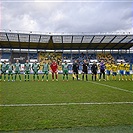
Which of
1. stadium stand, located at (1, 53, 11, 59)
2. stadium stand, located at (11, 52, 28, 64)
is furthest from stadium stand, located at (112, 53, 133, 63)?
stadium stand, located at (1, 53, 11, 59)

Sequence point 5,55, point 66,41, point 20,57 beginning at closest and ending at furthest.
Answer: point 66,41
point 5,55
point 20,57

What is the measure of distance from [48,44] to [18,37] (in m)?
6.80

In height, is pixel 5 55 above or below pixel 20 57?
above

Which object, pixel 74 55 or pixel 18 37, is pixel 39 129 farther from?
pixel 74 55

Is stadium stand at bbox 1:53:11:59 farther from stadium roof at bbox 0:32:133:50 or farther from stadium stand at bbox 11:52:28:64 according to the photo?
stadium roof at bbox 0:32:133:50

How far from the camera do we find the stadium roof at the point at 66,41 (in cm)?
3716

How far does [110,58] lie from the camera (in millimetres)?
44969

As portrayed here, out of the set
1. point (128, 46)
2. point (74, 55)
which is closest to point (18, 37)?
point (74, 55)

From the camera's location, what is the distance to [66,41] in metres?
40.3

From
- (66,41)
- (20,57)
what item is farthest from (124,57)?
(20,57)

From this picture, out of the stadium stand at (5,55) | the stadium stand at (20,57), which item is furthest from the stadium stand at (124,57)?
the stadium stand at (5,55)

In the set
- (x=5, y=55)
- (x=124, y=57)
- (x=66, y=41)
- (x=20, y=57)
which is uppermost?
(x=66, y=41)

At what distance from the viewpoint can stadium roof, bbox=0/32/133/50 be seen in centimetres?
3716

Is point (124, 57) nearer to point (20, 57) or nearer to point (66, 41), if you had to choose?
point (66, 41)
